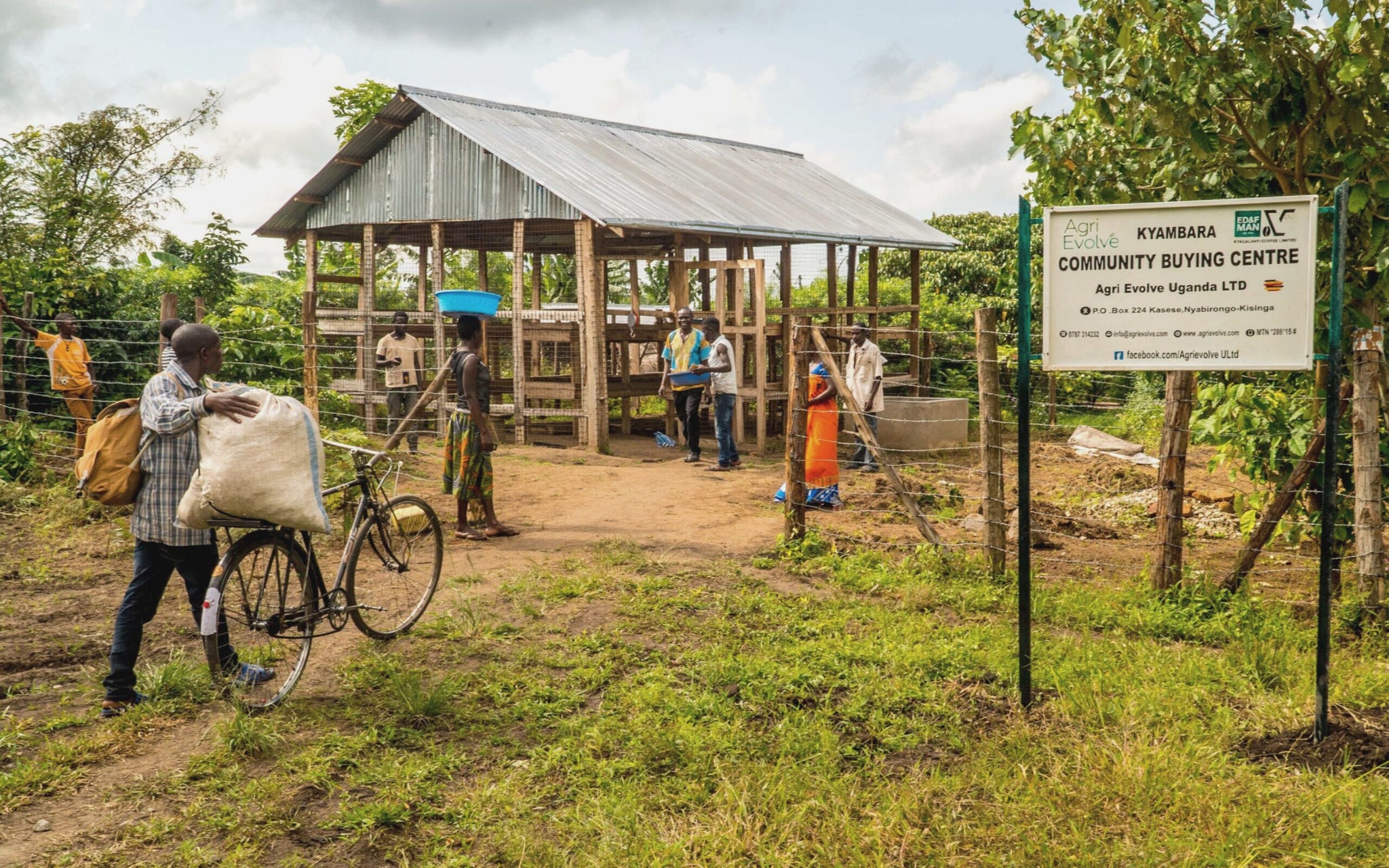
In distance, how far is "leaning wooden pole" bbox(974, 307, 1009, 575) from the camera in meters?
7.09

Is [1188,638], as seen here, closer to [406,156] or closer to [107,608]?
[107,608]

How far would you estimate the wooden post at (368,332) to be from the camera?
15742 millimetres

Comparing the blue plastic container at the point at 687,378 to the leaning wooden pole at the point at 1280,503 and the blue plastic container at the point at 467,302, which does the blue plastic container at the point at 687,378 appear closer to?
the blue plastic container at the point at 467,302

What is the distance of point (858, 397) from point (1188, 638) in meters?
6.13

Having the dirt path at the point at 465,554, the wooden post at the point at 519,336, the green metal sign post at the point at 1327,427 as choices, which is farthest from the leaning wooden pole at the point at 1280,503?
the wooden post at the point at 519,336

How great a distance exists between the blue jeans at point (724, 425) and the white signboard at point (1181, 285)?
27.3 ft

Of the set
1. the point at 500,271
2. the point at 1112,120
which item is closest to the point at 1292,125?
the point at 1112,120

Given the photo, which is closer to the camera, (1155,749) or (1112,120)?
(1155,749)

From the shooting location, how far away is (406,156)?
16.2 m

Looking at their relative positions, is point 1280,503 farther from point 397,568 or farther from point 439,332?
point 439,332

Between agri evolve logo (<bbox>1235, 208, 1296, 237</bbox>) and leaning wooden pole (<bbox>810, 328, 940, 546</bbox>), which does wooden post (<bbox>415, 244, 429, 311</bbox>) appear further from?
agri evolve logo (<bbox>1235, 208, 1296, 237</bbox>)

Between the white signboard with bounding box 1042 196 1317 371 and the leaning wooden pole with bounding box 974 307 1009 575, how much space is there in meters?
2.08

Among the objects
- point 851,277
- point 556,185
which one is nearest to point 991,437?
point 556,185

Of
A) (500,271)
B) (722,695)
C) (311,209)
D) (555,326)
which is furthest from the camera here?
(500,271)
